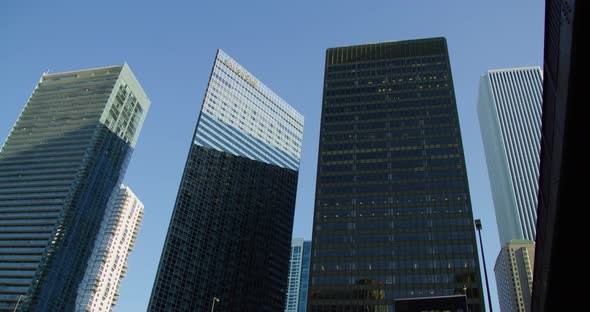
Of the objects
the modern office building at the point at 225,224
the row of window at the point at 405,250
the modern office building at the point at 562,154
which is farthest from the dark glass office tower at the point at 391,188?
the modern office building at the point at 562,154

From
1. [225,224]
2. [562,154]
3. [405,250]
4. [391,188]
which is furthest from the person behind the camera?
[225,224]

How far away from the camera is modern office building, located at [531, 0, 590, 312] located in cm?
1741

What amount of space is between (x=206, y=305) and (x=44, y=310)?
6425 centimetres

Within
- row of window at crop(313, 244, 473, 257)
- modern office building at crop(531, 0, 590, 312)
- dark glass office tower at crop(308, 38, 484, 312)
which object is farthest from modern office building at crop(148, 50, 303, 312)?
modern office building at crop(531, 0, 590, 312)

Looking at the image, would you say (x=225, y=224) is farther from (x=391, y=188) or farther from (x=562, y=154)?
(x=562, y=154)

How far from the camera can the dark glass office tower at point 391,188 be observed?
110 m

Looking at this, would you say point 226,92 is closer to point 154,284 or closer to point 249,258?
point 249,258

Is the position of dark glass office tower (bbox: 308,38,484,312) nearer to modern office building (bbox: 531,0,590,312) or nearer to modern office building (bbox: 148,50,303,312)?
modern office building (bbox: 148,50,303,312)

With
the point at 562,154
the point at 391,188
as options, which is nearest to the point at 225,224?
the point at 391,188

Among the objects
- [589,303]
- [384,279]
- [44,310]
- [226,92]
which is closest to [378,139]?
[384,279]

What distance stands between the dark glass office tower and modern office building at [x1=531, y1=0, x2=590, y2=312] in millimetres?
86222

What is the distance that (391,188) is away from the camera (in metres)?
125

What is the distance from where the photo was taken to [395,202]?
Answer: 4823 inches

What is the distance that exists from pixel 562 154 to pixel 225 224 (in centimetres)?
16060
